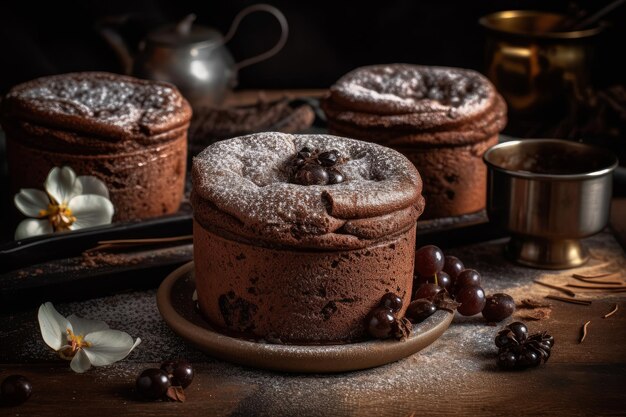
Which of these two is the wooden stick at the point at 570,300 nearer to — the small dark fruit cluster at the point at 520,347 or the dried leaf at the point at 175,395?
the small dark fruit cluster at the point at 520,347

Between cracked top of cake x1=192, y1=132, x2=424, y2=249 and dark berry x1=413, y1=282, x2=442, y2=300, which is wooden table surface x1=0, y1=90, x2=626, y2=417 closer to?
dark berry x1=413, y1=282, x2=442, y2=300

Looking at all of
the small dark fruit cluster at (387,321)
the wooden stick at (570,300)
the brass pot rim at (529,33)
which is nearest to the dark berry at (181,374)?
the small dark fruit cluster at (387,321)

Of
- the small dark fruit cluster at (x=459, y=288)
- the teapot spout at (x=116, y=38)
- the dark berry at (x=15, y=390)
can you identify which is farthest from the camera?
the teapot spout at (x=116, y=38)

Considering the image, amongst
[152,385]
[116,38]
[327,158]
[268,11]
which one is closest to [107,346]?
[152,385]

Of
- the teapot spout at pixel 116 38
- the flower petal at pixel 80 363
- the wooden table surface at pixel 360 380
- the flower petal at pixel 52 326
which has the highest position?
the teapot spout at pixel 116 38

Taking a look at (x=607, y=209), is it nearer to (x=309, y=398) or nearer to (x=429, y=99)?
(x=429, y=99)

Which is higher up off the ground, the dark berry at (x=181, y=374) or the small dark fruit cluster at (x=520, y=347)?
the dark berry at (x=181, y=374)

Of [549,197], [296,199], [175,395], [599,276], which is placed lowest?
[599,276]

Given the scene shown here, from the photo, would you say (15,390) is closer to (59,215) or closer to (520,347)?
(59,215)

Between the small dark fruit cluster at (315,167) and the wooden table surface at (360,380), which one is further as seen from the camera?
the small dark fruit cluster at (315,167)
